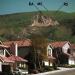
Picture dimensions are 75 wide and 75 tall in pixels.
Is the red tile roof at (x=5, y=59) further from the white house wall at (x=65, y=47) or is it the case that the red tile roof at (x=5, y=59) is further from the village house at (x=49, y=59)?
the white house wall at (x=65, y=47)

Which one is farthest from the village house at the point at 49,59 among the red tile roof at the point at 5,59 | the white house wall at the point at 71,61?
the red tile roof at the point at 5,59

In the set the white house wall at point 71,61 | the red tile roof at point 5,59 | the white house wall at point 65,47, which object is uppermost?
the white house wall at point 65,47

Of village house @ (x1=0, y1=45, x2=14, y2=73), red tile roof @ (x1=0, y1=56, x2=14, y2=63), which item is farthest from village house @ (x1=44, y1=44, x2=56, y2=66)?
red tile roof @ (x1=0, y1=56, x2=14, y2=63)

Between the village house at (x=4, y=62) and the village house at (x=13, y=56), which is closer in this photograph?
the village house at (x=4, y=62)

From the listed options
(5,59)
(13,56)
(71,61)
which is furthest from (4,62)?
(71,61)

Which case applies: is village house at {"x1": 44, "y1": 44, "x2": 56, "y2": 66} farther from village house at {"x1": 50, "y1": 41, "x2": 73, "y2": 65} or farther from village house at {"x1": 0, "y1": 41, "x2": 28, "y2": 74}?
village house at {"x1": 0, "y1": 41, "x2": 28, "y2": 74}

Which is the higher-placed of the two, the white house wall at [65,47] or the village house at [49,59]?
the white house wall at [65,47]

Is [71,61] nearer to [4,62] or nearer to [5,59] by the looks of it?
[5,59]

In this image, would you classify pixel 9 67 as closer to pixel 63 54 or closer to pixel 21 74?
pixel 21 74

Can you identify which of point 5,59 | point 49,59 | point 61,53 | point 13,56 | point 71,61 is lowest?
point 71,61

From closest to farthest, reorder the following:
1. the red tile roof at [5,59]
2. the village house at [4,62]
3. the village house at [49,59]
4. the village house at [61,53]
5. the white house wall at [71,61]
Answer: the village house at [4,62] → the red tile roof at [5,59] → the village house at [49,59] → the village house at [61,53] → the white house wall at [71,61]

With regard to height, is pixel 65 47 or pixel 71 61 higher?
pixel 65 47

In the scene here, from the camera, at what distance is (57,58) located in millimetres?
132500

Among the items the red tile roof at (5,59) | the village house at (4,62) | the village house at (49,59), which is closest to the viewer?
the village house at (4,62)
